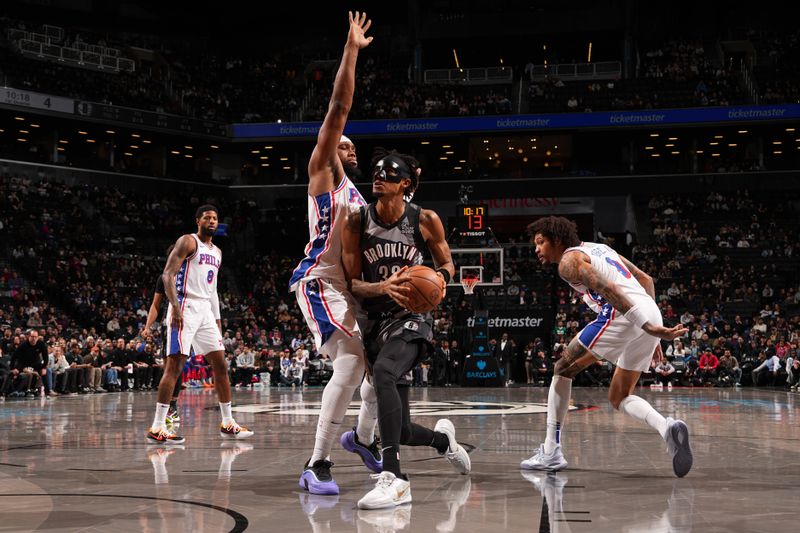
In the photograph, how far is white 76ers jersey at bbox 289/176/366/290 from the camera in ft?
18.7

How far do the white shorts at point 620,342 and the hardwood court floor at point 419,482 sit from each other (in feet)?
2.64

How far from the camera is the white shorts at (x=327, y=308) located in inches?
220

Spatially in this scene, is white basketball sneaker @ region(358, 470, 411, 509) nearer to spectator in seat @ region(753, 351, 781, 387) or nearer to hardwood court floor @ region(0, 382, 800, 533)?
hardwood court floor @ region(0, 382, 800, 533)

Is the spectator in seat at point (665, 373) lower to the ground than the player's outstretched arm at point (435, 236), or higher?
lower

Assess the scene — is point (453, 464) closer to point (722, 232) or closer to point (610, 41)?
point (722, 232)

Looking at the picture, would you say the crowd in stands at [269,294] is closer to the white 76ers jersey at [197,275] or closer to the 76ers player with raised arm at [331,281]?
the white 76ers jersey at [197,275]

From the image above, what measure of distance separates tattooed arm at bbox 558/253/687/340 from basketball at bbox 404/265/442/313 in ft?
4.08

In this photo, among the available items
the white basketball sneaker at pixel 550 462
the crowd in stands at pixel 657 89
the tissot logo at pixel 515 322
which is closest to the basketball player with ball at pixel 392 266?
the white basketball sneaker at pixel 550 462

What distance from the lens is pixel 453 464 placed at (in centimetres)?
614

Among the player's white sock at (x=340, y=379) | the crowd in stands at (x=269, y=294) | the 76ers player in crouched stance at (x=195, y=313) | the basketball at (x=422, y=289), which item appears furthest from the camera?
the crowd in stands at (x=269, y=294)

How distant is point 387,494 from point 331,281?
1.53 m

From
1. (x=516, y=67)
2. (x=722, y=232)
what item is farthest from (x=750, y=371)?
(x=516, y=67)

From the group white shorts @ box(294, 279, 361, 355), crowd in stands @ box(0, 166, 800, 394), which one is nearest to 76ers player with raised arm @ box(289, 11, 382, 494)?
white shorts @ box(294, 279, 361, 355)

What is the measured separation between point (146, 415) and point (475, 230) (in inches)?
448
